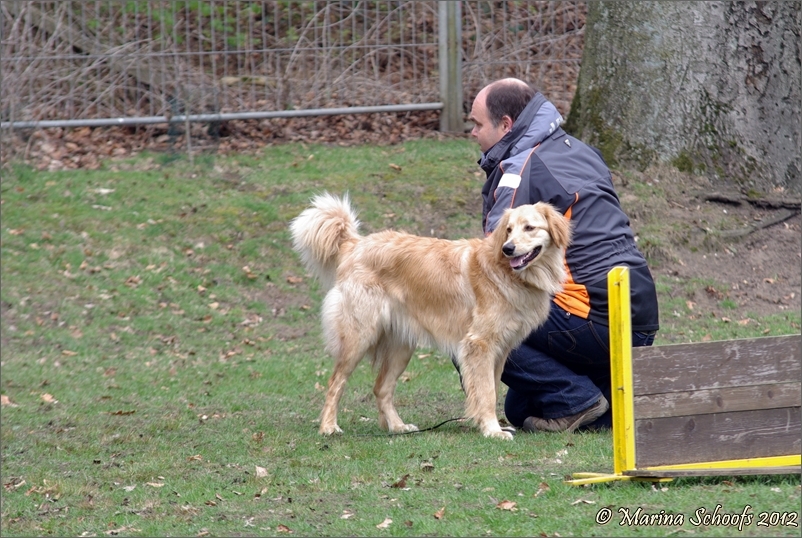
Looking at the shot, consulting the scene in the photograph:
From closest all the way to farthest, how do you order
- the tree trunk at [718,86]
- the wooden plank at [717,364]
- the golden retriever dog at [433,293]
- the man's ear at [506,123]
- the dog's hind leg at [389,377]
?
the wooden plank at [717,364] < the golden retriever dog at [433,293] < the man's ear at [506,123] < the dog's hind leg at [389,377] < the tree trunk at [718,86]

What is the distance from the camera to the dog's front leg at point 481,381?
5.65m

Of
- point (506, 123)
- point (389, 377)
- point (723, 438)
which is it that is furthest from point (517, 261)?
point (723, 438)

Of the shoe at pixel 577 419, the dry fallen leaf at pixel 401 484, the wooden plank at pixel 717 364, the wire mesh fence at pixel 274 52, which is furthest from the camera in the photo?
the wire mesh fence at pixel 274 52

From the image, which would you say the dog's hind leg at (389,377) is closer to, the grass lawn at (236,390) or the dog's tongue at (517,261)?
the grass lawn at (236,390)

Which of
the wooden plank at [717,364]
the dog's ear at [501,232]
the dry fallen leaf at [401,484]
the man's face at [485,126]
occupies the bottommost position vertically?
the dry fallen leaf at [401,484]

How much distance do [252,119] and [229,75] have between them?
72 centimetres

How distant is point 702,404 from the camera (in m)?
4.14

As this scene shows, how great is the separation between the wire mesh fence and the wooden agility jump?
28.7 ft

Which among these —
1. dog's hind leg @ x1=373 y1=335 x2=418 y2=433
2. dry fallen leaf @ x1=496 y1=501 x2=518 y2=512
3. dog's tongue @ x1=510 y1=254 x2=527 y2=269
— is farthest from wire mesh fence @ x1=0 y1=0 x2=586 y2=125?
dry fallen leaf @ x1=496 y1=501 x2=518 y2=512

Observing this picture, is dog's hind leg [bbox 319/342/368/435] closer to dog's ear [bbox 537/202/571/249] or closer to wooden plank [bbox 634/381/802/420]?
dog's ear [bbox 537/202/571/249]

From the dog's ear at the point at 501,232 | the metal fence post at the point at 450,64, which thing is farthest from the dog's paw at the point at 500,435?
the metal fence post at the point at 450,64

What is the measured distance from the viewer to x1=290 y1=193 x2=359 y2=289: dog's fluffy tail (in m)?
6.18

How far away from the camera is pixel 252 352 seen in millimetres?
8180

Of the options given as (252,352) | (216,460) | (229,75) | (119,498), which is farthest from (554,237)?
(229,75)
